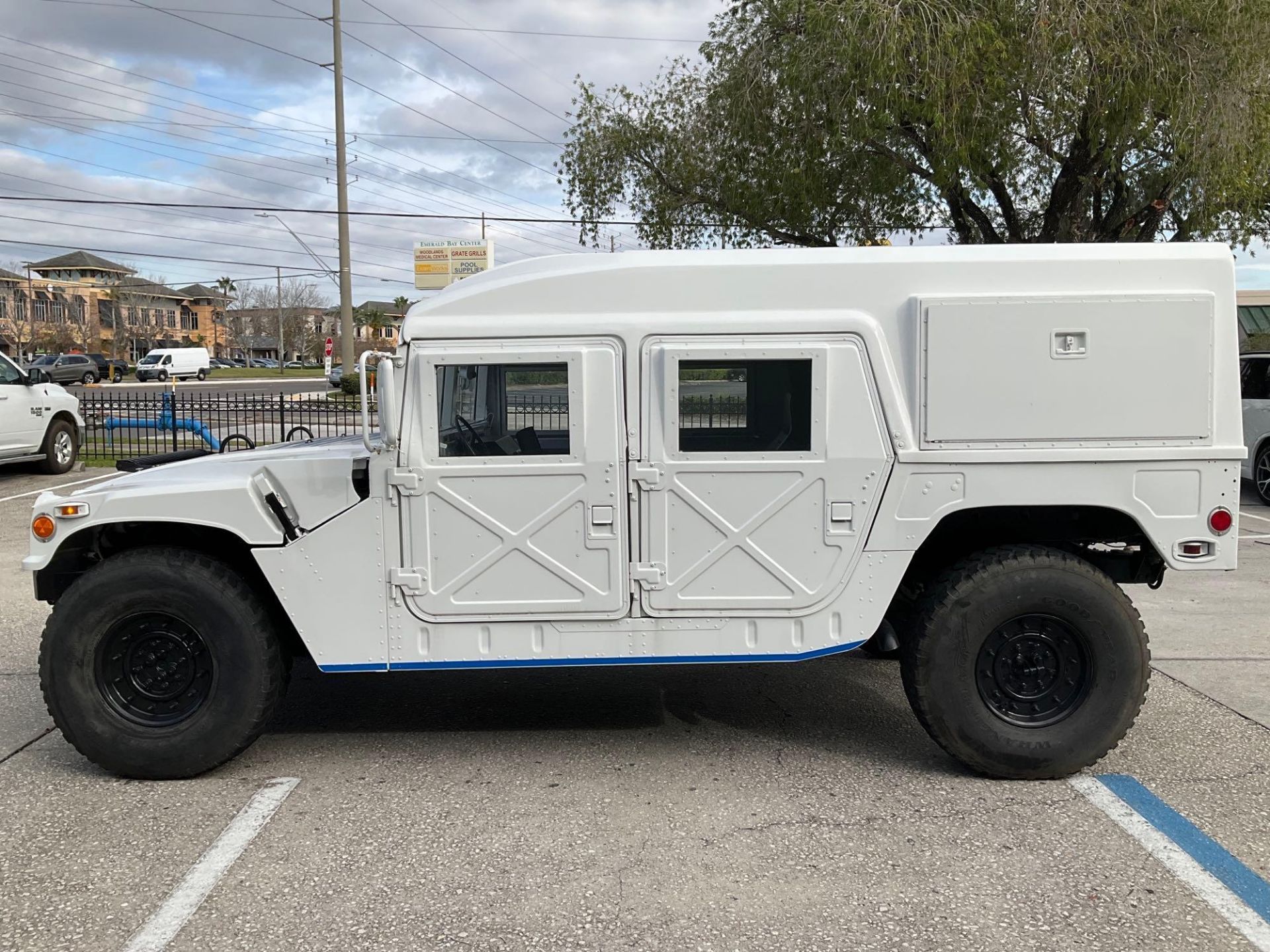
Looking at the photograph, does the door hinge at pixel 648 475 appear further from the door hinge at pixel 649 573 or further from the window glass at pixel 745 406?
the door hinge at pixel 649 573

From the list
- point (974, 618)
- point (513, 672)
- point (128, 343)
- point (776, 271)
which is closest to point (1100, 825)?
point (974, 618)

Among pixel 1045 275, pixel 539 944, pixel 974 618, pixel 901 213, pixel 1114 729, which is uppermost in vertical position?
pixel 901 213

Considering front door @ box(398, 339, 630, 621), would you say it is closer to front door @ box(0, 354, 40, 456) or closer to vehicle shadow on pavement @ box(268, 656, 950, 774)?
vehicle shadow on pavement @ box(268, 656, 950, 774)

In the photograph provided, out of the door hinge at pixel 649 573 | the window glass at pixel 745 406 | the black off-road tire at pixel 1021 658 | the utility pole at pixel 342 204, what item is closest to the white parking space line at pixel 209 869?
the door hinge at pixel 649 573

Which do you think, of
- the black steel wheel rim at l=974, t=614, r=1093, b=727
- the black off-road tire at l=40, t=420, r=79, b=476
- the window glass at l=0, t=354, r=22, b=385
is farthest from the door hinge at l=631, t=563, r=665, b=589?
the black off-road tire at l=40, t=420, r=79, b=476

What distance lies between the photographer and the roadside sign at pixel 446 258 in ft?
124

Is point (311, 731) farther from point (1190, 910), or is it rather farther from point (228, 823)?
point (1190, 910)

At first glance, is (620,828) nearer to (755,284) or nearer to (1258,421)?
(755,284)

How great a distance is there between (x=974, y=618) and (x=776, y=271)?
61.2 inches

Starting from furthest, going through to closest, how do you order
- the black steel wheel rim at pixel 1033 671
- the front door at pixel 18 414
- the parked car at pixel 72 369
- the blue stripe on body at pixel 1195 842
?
the parked car at pixel 72 369
the front door at pixel 18 414
the black steel wheel rim at pixel 1033 671
the blue stripe on body at pixel 1195 842

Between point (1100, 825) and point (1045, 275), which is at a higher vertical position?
point (1045, 275)

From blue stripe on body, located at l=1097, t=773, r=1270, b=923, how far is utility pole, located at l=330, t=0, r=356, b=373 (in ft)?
95.3

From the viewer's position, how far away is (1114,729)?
400 centimetres

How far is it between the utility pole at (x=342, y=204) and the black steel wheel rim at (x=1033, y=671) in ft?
94.3
